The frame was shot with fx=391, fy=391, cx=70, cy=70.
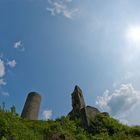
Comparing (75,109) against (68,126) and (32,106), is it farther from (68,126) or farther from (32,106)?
(68,126)

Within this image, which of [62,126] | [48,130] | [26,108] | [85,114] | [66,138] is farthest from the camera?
[26,108]

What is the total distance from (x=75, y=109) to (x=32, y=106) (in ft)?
13.9

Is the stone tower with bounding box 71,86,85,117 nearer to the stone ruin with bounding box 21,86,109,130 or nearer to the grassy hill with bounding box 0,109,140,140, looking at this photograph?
the stone ruin with bounding box 21,86,109,130

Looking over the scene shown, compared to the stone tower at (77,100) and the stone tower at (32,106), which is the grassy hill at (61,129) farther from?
the stone tower at (32,106)

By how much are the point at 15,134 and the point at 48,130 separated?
6151 mm

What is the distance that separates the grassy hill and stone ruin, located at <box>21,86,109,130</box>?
1.83 feet

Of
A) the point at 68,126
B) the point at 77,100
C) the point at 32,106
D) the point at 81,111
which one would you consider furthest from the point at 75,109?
the point at 68,126

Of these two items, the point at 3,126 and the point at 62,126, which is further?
the point at 62,126

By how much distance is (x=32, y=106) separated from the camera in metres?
37.0

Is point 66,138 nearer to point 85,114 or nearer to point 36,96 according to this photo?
point 85,114

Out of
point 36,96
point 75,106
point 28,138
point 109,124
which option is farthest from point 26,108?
point 28,138

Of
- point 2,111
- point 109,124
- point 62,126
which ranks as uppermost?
point 109,124

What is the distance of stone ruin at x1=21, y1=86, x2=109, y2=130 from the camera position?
109ft

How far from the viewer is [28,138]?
2002 centimetres
